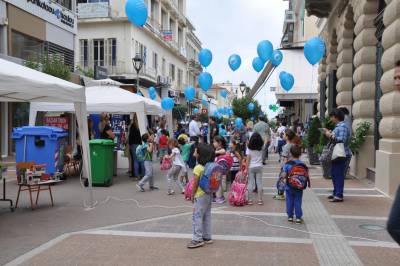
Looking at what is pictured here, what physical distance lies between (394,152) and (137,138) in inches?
278

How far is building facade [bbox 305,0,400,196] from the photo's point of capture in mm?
9391

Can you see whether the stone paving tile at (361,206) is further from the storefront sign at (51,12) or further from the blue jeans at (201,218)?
the storefront sign at (51,12)

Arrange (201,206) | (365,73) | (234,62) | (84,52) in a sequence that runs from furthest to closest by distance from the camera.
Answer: (84,52)
(234,62)
(365,73)
(201,206)

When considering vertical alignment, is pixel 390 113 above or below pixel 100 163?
above

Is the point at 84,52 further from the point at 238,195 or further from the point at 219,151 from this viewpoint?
the point at 238,195

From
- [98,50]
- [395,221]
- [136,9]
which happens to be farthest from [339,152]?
[98,50]

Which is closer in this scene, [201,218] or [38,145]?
[201,218]

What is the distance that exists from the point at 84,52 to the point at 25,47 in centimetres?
1774

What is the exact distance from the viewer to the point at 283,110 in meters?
52.6

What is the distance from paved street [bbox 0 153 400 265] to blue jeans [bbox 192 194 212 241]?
195mm

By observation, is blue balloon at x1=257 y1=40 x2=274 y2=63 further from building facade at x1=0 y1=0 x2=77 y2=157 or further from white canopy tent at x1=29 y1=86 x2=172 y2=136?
building facade at x1=0 y1=0 x2=77 y2=157

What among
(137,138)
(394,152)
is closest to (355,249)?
(394,152)

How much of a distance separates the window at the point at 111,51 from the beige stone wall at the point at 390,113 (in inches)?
1198

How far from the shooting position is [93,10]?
38156mm
